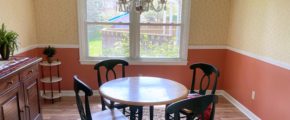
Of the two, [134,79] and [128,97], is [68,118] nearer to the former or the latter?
[134,79]

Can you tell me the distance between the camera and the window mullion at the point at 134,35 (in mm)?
3815

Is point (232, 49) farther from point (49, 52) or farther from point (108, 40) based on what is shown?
point (49, 52)

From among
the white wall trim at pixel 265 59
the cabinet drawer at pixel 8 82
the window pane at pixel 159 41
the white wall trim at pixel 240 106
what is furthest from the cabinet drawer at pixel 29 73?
the white wall trim at pixel 240 106

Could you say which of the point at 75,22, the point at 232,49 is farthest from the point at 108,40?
the point at 232,49

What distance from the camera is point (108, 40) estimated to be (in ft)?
12.8

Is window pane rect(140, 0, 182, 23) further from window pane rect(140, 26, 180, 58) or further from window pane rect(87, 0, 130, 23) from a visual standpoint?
window pane rect(87, 0, 130, 23)

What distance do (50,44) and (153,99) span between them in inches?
97.5

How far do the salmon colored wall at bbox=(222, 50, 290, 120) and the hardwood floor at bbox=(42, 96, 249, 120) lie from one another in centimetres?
20

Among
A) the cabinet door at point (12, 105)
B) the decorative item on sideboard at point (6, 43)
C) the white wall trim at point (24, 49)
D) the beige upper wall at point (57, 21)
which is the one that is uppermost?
the beige upper wall at point (57, 21)

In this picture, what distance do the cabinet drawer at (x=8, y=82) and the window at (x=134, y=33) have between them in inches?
70.5

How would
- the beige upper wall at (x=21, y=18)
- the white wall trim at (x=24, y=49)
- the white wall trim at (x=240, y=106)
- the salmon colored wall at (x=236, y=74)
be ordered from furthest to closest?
the white wall trim at (x=240, y=106) → the white wall trim at (x=24, y=49) → the beige upper wall at (x=21, y=18) → the salmon colored wall at (x=236, y=74)

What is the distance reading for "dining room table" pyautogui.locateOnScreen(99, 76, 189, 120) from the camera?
1.97 metres

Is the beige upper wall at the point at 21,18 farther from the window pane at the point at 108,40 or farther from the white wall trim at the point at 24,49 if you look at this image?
the window pane at the point at 108,40

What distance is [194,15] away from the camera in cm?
381
